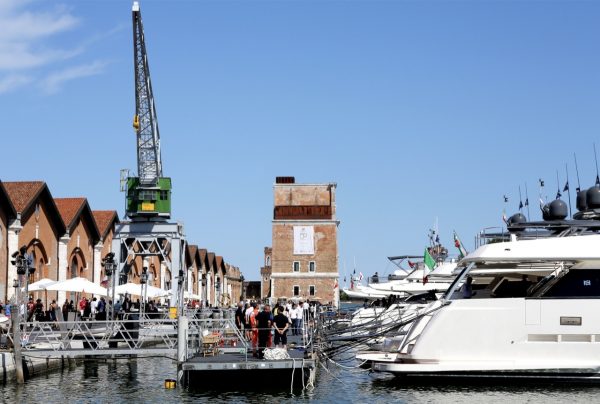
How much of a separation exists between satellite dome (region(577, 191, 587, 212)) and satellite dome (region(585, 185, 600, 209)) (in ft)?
2.50

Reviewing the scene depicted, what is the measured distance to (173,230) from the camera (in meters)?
70.4

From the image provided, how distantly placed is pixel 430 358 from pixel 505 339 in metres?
1.97

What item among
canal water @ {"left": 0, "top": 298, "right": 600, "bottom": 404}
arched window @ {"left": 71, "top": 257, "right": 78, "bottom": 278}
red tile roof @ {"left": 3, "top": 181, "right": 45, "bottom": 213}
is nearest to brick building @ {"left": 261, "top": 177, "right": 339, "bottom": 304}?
arched window @ {"left": 71, "top": 257, "right": 78, "bottom": 278}

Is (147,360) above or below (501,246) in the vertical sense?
below

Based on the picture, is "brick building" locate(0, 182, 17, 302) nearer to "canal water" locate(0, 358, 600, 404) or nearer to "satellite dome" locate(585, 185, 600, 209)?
"canal water" locate(0, 358, 600, 404)

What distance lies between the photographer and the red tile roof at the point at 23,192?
164ft

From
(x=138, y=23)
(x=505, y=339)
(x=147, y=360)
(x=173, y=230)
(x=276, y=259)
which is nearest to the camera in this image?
(x=505, y=339)

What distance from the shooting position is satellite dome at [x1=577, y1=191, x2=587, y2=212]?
99.8ft

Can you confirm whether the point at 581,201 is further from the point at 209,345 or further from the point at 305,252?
the point at 305,252

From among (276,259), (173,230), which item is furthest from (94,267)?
(276,259)

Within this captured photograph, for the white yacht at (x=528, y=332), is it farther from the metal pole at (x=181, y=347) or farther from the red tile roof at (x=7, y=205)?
the red tile roof at (x=7, y=205)

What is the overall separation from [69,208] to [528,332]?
41.2 metres

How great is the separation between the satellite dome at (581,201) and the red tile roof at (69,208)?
34.9m

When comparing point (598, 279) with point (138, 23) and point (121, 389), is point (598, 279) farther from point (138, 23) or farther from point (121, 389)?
point (138, 23)
